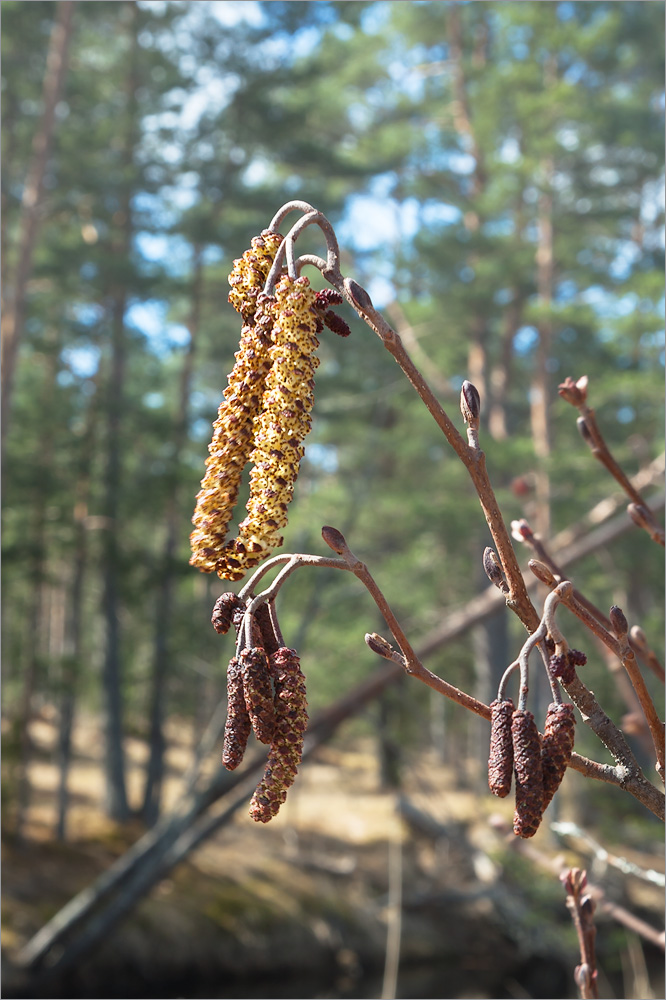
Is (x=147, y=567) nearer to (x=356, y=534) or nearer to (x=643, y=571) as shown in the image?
(x=356, y=534)

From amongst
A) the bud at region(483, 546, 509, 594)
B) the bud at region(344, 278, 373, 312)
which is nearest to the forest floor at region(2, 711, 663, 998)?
the bud at region(483, 546, 509, 594)

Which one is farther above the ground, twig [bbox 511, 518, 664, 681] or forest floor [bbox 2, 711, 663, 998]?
twig [bbox 511, 518, 664, 681]

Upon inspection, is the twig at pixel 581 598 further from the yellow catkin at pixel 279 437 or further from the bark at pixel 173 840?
the bark at pixel 173 840

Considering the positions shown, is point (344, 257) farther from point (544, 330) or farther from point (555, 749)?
point (555, 749)

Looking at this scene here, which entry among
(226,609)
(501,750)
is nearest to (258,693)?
(226,609)

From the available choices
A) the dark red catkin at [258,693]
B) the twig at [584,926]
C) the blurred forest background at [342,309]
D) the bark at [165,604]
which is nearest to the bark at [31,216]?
the blurred forest background at [342,309]

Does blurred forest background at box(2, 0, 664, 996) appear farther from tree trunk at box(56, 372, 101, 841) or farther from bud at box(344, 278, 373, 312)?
bud at box(344, 278, 373, 312)
